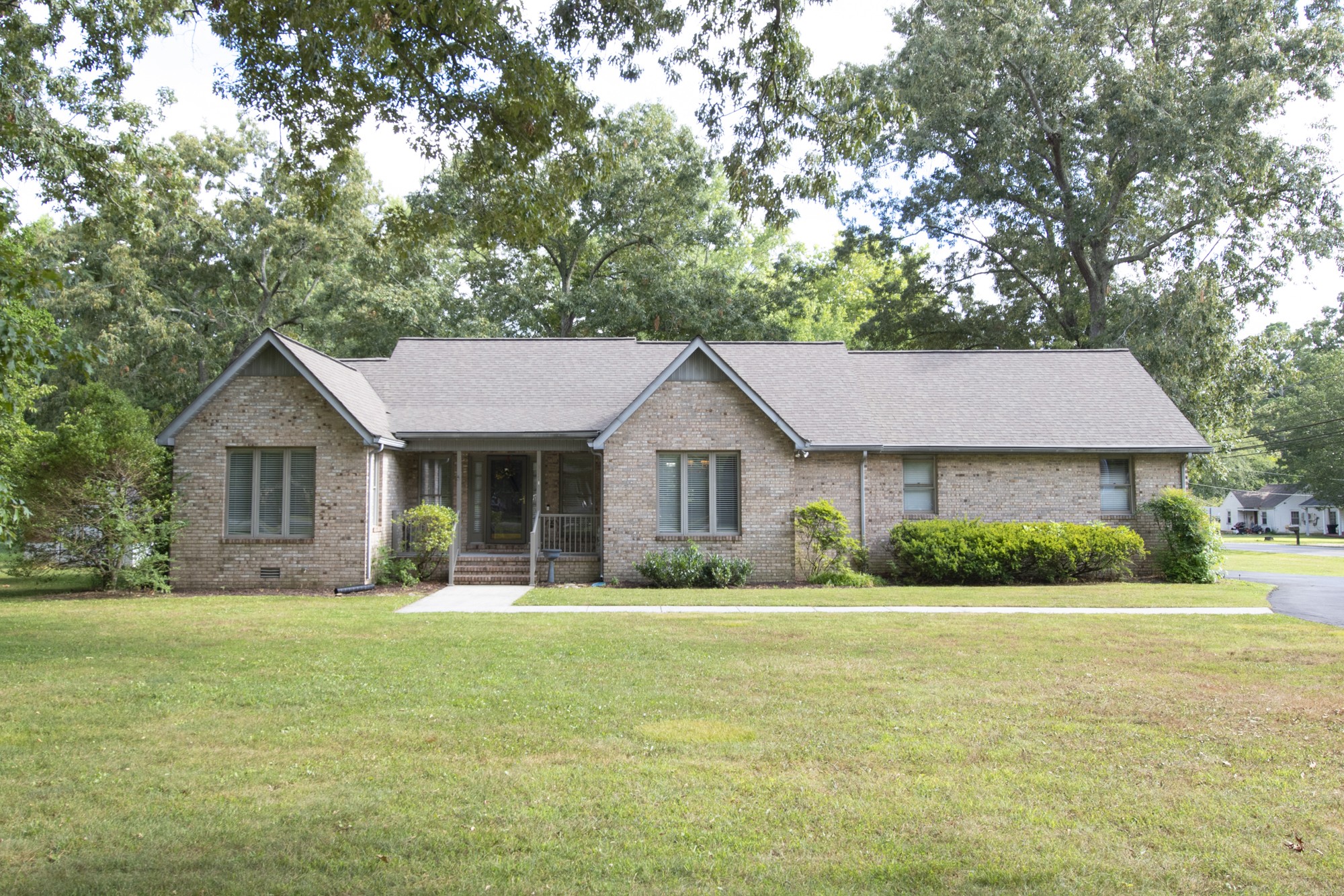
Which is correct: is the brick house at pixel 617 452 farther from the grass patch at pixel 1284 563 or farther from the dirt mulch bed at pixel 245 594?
the grass patch at pixel 1284 563

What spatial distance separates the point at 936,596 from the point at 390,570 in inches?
417

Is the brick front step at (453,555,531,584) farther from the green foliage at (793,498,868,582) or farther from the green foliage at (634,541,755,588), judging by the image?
the green foliage at (793,498,868,582)

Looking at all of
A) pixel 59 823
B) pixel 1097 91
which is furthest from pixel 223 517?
pixel 1097 91

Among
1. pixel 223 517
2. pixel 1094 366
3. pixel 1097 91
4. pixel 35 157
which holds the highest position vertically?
pixel 1097 91

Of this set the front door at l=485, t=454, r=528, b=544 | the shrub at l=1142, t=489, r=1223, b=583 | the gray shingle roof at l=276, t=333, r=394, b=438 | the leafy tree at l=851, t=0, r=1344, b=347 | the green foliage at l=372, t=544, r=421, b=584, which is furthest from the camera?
the leafy tree at l=851, t=0, r=1344, b=347

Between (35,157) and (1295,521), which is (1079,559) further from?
(1295,521)

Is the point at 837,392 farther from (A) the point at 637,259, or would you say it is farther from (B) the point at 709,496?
(A) the point at 637,259

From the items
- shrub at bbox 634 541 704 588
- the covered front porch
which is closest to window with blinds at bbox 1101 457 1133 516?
shrub at bbox 634 541 704 588

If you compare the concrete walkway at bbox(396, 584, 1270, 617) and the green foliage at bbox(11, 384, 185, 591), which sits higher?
the green foliage at bbox(11, 384, 185, 591)

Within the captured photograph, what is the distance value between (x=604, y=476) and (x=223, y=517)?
7.45 metres

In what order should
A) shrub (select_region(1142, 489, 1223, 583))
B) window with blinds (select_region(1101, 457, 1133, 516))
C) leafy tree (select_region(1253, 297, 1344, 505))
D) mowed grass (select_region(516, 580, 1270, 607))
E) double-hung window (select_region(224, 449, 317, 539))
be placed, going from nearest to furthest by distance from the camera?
mowed grass (select_region(516, 580, 1270, 607)) < double-hung window (select_region(224, 449, 317, 539)) < shrub (select_region(1142, 489, 1223, 583)) < window with blinds (select_region(1101, 457, 1133, 516)) < leafy tree (select_region(1253, 297, 1344, 505))

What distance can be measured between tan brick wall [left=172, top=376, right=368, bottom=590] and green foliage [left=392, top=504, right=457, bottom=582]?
4.04ft

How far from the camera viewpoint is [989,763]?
20.1 ft

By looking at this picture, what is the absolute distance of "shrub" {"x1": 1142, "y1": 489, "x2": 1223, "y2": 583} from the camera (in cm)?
1972
